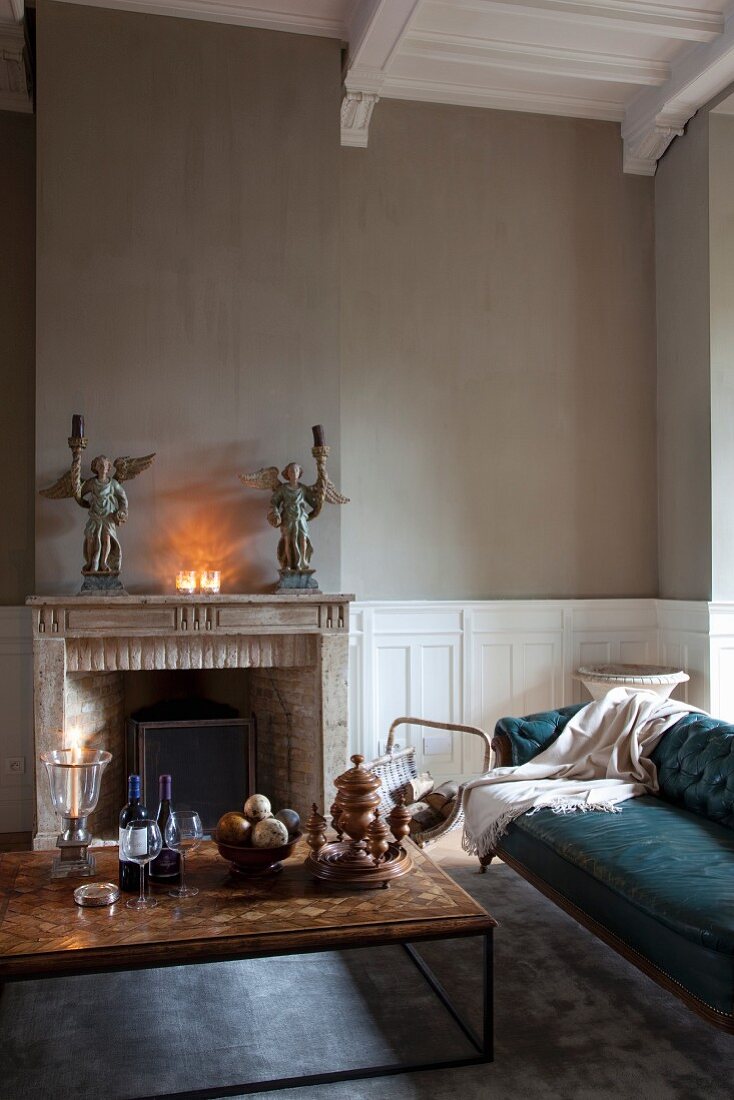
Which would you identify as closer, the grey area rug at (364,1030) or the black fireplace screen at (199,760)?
the grey area rug at (364,1030)

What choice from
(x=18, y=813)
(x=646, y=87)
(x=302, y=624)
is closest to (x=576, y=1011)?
(x=302, y=624)

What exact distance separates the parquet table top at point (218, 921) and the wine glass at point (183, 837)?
0.05 metres

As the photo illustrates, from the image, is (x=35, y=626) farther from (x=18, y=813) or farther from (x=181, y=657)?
(x=18, y=813)

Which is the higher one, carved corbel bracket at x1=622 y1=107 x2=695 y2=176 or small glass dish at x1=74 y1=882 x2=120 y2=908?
carved corbel bracket at x1=622 y1=107 x2=695 y2=176

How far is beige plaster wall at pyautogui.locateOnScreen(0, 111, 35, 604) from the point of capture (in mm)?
4938

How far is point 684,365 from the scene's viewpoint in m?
5.57

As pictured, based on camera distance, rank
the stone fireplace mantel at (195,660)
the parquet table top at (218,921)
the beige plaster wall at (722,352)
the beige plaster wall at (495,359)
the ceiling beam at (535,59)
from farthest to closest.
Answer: the beige plaster wall at (495,359) < the beige plaster wall at (722,352) < the ceiling beam at (535,59) < the stone fireplace mantel at (195,660) < the parquet table top at (218,921)

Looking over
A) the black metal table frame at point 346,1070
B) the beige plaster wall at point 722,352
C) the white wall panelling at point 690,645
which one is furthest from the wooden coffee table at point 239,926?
the beige plaster wall at point 722,352

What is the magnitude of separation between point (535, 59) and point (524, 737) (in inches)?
142

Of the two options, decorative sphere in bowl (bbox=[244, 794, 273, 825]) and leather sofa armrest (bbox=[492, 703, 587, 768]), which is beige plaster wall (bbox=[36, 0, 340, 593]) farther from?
decorative sphere in bowl (bbox=[244, 794, 273, 825])

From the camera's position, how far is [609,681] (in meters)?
5.13

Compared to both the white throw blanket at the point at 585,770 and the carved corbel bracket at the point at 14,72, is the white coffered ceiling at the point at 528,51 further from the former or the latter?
the white throw blanket at the point at 585,770

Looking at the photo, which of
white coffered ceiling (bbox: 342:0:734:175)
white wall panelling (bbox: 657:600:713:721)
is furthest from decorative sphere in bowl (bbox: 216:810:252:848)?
white coffered ceiling (bbox: 342:0:734:175)

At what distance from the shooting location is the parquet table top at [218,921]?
225 centimetres
